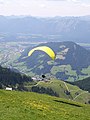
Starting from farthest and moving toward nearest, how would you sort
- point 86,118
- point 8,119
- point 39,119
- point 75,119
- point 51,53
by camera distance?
point 51,53
point 86,118
point 75,119
point 39,119
point 8,119

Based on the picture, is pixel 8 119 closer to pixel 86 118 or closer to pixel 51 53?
pixel 86 118

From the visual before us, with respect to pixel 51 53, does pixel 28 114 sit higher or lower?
lower

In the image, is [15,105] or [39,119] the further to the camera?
[15,105]

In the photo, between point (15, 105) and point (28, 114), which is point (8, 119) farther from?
point (15, 105)

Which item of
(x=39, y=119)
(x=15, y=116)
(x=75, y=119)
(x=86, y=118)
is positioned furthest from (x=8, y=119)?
(x=86, y=118)

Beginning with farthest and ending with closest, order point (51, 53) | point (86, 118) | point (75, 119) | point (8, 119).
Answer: point (51, 53) < point (86, 118) < point (75, 119) < point (8, 119)

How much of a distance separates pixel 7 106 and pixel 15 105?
1.79 meters

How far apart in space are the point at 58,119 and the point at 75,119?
2857 millimetres

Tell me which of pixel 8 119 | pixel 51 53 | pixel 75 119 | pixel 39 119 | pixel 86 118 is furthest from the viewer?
pixel 51 53

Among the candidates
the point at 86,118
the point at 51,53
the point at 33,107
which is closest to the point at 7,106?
the point at 33,107

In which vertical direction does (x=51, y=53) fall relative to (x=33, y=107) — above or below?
above

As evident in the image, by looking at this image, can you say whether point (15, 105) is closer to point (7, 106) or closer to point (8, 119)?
point (7, 106)

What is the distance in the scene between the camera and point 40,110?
123ft

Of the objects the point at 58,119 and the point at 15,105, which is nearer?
the point at 58,119
